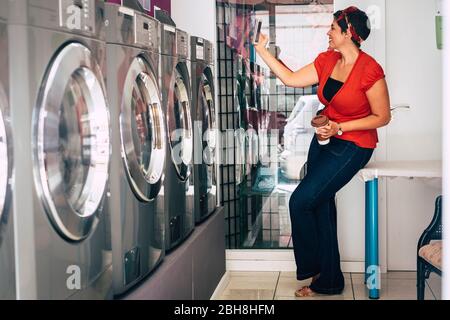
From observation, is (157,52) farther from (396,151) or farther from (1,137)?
(396,151)

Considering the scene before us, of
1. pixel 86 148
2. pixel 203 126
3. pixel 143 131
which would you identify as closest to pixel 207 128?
pixel 203 126

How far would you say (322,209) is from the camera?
4.12m

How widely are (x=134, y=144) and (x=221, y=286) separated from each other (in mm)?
1830

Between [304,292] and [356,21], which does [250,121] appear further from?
[304,292]

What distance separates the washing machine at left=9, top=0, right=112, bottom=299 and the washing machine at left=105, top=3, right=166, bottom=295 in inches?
6.0

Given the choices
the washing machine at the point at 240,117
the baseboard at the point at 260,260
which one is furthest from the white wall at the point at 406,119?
the washing machine at the point at 240,117

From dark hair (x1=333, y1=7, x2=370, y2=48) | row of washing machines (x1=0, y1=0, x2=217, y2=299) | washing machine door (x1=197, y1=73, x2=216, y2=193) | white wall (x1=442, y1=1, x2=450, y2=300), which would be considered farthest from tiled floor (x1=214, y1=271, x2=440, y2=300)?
white wall (x1=442, y1=1, x2=450, y2=300)

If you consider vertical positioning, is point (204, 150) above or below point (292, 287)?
above

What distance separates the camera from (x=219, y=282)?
169 inches

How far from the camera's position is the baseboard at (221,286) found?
410cm

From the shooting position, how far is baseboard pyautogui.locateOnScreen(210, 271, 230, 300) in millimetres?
4095

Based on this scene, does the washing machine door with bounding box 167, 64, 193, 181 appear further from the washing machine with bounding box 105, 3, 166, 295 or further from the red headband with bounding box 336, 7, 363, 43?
the red headband with bounding box 336, 7, 363, 43

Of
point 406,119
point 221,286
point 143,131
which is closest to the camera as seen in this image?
point 143,131

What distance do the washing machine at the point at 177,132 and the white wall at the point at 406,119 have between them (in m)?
1.39
